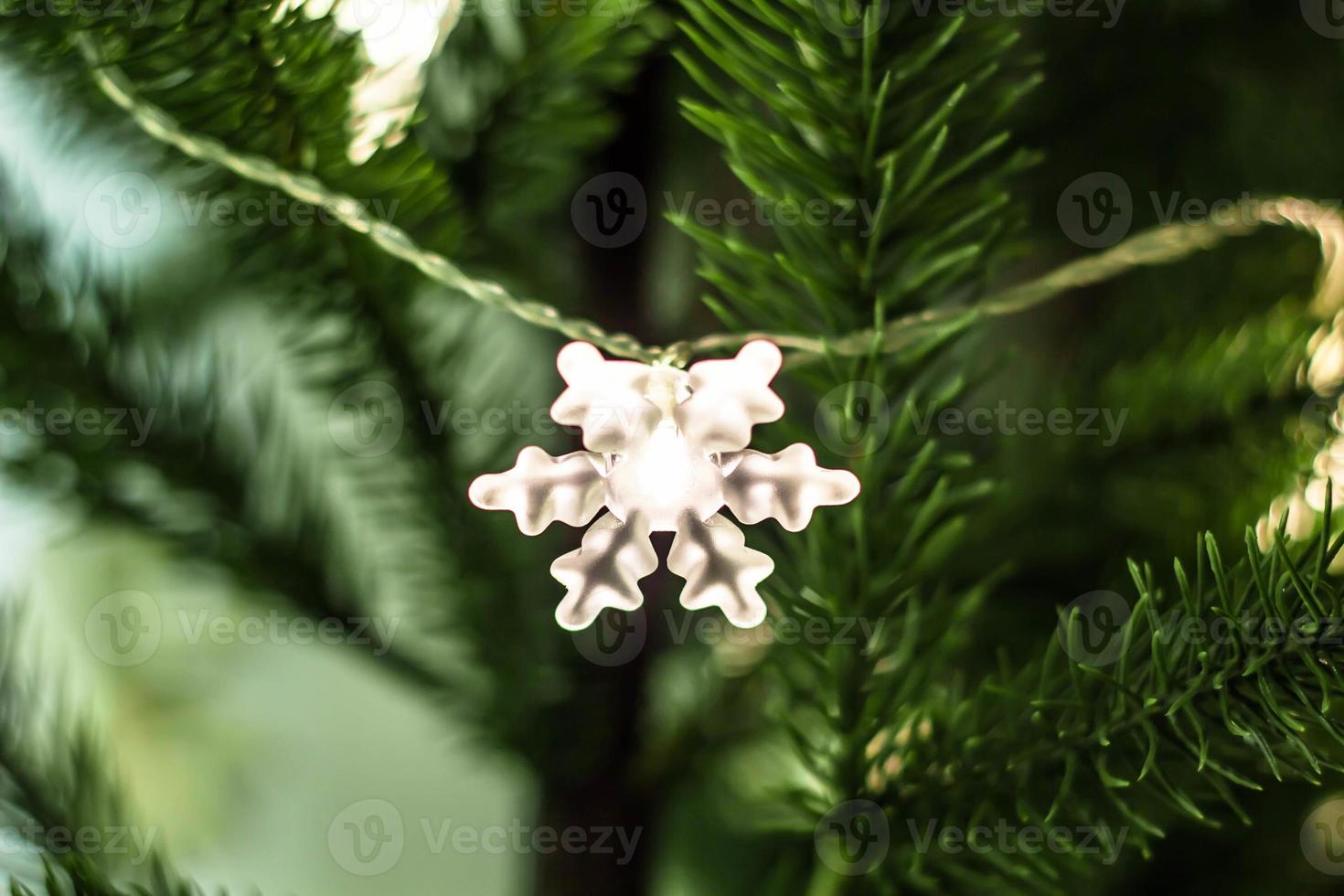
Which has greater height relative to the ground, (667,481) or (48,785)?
(667,481)

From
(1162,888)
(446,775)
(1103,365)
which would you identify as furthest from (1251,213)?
(446,775)
